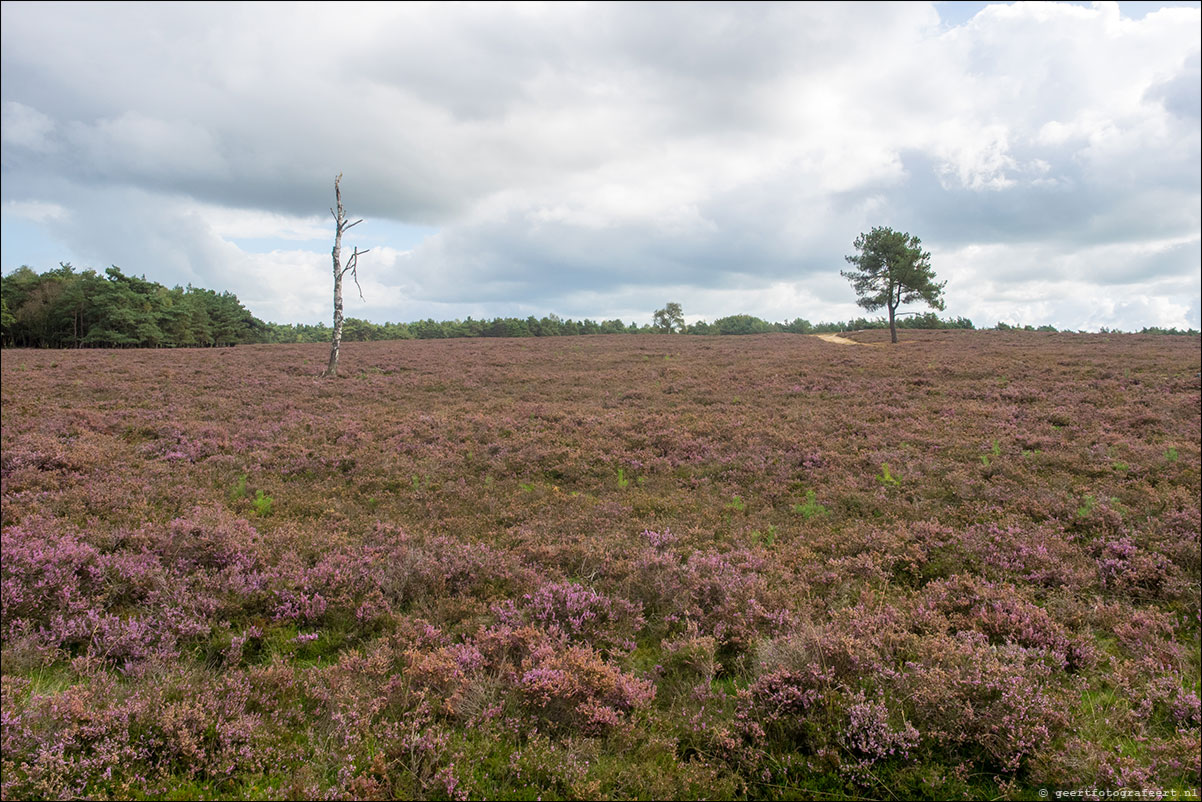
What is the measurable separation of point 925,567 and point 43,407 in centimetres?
2500

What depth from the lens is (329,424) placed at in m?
16.9

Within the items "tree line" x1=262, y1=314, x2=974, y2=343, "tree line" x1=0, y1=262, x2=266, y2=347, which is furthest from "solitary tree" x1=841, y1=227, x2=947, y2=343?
"tree line" x1=0, y1=262, x2=266, y2=347

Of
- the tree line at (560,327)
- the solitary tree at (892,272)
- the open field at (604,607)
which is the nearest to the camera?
the open field at (604,607)

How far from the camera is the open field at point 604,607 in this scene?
3953mm

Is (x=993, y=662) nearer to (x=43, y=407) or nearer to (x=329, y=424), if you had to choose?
(x=329, y=424)

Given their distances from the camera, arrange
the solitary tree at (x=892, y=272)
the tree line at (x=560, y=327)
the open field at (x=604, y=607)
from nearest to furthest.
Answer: the open field at (x=604, y=607)
the solitary tree at (x=892, y=272)
the tree line at (x=560, y=327)

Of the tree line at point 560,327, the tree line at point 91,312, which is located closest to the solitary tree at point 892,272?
the tree line at point 560,327

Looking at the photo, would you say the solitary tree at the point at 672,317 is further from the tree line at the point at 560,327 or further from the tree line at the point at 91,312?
the tree line at the point at 91,312

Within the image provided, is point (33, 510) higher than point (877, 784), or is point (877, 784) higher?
point (33, 510)

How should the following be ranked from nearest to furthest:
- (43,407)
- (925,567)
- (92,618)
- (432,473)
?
(92,618)
(925,567)
(432,473)
(43,407)

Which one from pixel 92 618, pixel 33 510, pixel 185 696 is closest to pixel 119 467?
pixel 33 510

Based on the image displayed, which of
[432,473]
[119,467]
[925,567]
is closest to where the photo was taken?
[925,567]

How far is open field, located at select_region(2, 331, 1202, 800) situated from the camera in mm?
3953

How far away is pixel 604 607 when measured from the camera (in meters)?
6.57
